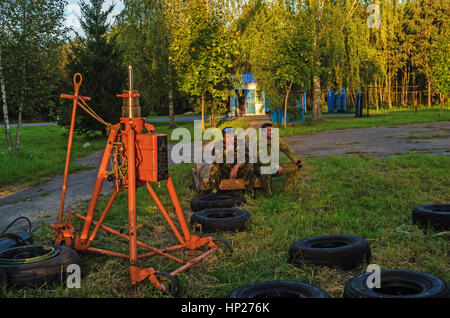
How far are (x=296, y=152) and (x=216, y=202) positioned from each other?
8.35 metres

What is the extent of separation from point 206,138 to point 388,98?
27302 mm

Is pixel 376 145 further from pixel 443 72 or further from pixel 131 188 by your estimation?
pixel 443 72

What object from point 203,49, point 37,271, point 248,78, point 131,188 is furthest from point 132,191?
point 248,78

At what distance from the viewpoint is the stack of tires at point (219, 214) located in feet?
20.3

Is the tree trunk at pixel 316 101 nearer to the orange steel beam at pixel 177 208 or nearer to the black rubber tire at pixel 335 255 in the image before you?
the black rubber tire at pixel 335 255

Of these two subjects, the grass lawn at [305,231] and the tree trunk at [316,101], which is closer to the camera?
the grass lawn at [305,231]

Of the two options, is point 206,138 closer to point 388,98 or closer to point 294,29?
point 294,29

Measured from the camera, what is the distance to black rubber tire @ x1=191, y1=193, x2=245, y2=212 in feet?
24.3

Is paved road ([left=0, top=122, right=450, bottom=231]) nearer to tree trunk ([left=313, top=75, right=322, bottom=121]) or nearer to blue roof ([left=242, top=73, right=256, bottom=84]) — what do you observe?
tree trunk ([left=313, top=75, right=322, bottom=121])

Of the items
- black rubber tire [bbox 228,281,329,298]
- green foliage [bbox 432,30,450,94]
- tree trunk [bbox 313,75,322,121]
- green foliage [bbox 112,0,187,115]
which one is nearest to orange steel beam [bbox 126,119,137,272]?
black rubber tire [bbox 228,281,329,298]

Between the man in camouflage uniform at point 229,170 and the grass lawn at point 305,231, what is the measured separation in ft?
1.42

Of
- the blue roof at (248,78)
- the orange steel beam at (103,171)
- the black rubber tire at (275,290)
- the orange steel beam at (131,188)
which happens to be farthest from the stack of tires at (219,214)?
the blue roof at (248,78)

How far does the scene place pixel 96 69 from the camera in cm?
2291

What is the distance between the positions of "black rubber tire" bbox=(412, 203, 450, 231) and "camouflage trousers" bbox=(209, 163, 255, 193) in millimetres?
3003
